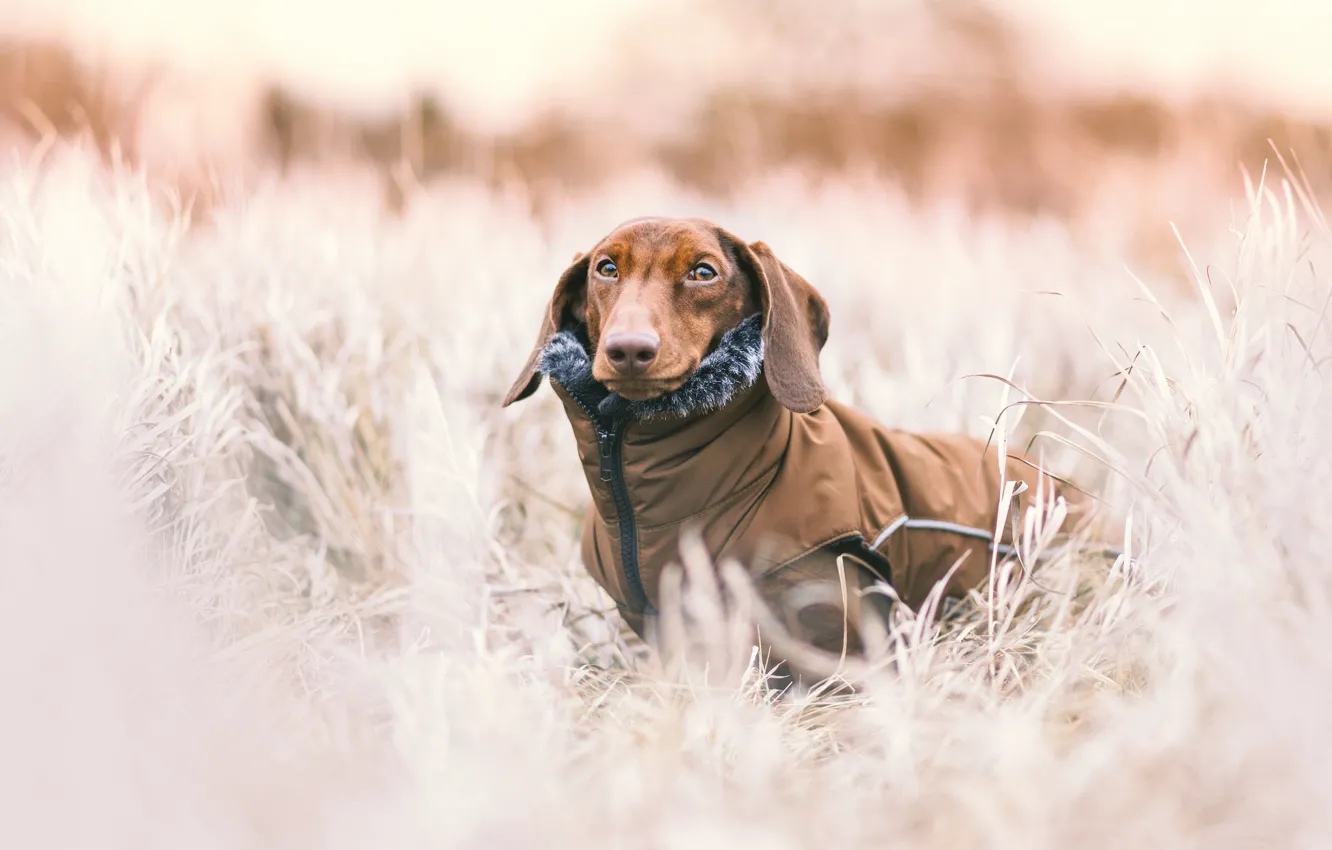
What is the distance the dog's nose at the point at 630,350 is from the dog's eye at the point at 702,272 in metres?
0.29

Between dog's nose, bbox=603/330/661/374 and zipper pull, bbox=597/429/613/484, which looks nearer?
dog's nose, bbox=603/330/661/374

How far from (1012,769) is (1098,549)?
129 cm

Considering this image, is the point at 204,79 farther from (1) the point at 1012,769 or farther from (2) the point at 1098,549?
(1) the point at 1012,769

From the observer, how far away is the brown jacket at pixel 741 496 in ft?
8.13

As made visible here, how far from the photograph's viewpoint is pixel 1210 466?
215 centimetres

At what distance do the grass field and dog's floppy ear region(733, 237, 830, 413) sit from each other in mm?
524

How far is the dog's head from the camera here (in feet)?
7.80

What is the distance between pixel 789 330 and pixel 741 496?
40 cm

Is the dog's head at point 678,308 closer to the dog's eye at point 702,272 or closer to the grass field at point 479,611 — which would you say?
the dog's eye at point 702,272

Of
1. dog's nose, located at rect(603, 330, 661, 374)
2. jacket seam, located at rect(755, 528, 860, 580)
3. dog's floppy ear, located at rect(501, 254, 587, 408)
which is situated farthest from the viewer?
dog's floppy ear, located at rect(501, 254, 587, 408)

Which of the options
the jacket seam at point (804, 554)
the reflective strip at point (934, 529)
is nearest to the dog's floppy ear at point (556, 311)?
the jacket seam at point (804, 554)

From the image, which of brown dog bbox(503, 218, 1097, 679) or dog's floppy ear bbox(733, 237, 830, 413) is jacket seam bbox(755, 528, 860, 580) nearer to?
brown dog bbox(503, 218, 1097, 679)

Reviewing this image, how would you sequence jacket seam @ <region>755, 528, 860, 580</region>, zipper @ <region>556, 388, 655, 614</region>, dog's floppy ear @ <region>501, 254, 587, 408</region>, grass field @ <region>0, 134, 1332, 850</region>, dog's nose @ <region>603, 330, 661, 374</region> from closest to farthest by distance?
1. grass field @ <region>0, 134, 1332, 850</region>
2. dog's nose @ <region>603, 330, 661, 374</region>
3. jacket seam @ <region>755, 528, 860, 580</region>
4. zipper @ <region>556, 388, 655, 614</region>
5. dog's floppy ear @ <region>501, 254, 587, 408</region>

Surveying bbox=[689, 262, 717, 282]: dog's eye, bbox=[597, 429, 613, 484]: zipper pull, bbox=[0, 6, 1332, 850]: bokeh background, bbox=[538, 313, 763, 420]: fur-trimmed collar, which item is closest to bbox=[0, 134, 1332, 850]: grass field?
bbox=[0, 6, 1332, 850]: bokeh background
